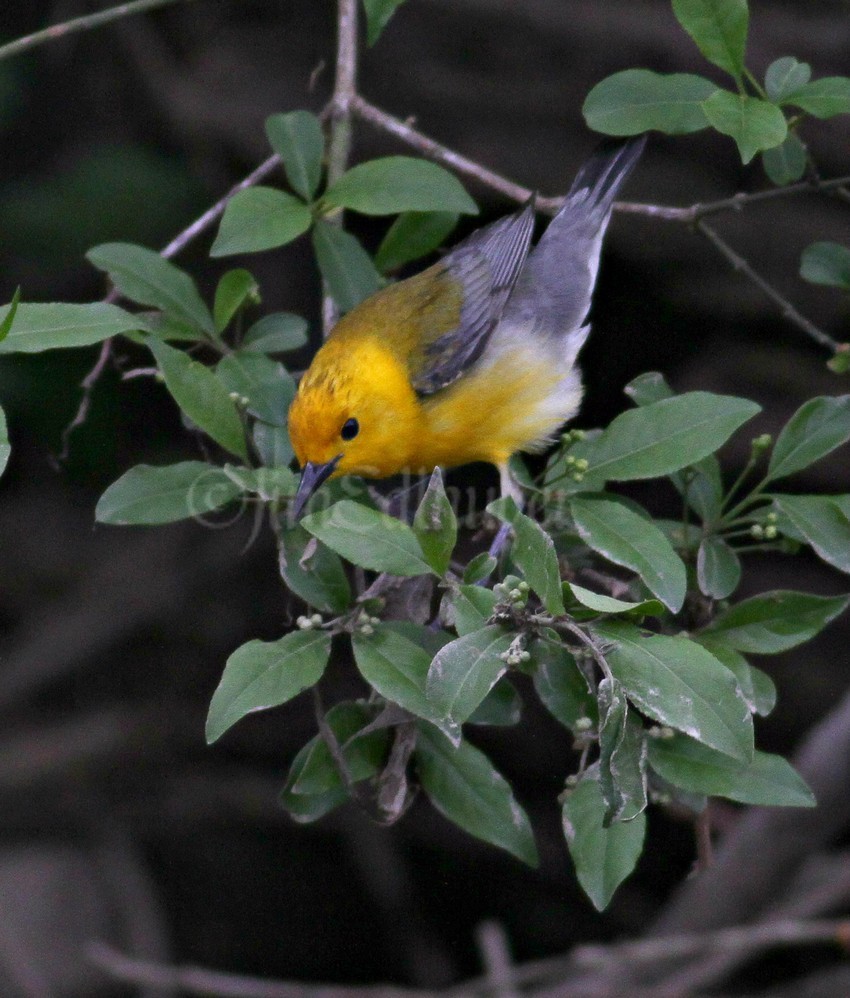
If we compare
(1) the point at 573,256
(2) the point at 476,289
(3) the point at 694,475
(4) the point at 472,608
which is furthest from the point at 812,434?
(1) the point at 573,256

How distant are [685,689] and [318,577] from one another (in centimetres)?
92

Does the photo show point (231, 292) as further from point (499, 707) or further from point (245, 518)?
point (245, 518)

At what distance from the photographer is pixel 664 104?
3.07 m

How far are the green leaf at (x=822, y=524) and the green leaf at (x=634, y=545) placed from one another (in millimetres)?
Answer: 356

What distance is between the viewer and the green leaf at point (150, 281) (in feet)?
10.8

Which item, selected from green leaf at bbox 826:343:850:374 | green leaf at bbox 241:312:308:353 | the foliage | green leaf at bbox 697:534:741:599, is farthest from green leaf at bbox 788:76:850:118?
green leaf at bbox 241:312:308:353

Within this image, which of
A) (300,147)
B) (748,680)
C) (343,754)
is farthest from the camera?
(300,147)

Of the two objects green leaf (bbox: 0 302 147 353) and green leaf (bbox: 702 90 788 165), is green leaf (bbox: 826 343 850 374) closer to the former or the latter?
green leaf (bbox: 702 90 788 165)

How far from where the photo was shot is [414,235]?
3.80 m

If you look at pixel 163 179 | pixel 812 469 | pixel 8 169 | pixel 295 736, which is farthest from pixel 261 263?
pixel 812 469

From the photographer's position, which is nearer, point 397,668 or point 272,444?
point 397,668

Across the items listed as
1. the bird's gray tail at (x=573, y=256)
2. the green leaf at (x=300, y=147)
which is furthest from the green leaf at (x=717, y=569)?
the bird's gray tail at (x=573, y=256)

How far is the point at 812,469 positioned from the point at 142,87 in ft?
13.8

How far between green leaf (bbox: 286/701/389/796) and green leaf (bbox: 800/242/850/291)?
1.74 meters
